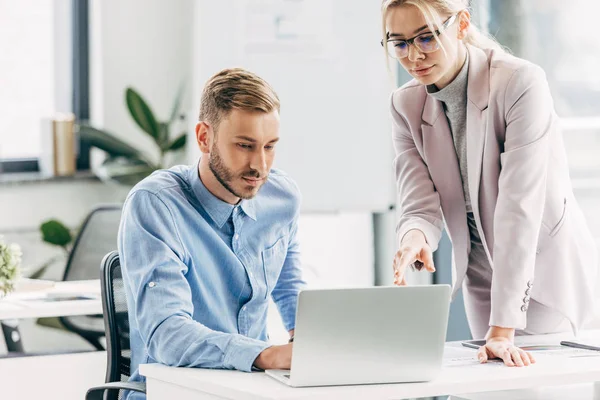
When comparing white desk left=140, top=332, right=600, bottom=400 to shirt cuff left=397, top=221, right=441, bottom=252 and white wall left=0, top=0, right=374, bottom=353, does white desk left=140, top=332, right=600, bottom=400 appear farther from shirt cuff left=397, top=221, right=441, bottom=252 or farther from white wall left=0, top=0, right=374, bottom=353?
white wall left=0, top=0, right=374, bottom=353

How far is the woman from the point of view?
1926mm

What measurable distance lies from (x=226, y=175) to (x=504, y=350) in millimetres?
630

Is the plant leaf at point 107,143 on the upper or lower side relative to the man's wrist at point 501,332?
upper

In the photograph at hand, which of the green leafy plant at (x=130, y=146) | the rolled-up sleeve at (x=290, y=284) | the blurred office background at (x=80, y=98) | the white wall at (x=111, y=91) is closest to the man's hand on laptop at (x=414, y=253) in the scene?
the rolled-up sleeve at (x=290, y=284)

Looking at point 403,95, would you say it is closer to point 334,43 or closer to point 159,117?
point 334,43

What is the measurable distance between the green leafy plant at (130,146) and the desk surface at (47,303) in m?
1.47

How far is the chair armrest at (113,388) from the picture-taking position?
71.6 inches

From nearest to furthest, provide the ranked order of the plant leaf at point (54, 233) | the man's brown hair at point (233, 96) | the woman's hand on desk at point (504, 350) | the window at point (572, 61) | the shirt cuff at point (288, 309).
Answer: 1. the woman's hand on desk at point (504, 350)
2. the man's brown hair at point (233, 96)
3. the shirt cuff at point (288, 309)
4. the window at point (572, 61)
5. the plant leaf at point (54, 233)

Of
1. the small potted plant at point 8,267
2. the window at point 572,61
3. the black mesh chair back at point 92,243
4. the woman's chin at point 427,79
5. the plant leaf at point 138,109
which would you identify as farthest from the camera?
the plant leaf at point 138,109

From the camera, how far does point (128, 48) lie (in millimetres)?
4969

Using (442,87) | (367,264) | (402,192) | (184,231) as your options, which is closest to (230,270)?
(184,231)

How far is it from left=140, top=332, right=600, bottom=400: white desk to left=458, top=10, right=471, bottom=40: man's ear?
70 cm

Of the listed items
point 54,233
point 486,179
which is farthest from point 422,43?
point 54,233

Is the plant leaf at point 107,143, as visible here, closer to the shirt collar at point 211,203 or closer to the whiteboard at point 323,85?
the whiteboard at point 323,85
